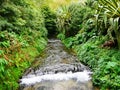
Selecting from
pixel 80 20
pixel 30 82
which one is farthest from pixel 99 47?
pixel 80 20

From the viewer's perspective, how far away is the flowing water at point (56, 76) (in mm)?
7945

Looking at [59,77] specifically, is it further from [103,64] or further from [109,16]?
[109,16]

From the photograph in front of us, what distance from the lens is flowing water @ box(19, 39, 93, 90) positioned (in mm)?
7945

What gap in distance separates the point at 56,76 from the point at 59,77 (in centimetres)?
21

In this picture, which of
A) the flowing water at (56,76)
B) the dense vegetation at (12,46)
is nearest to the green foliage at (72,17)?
the dense vegetation at (12,46)

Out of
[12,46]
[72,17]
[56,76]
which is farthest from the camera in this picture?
[72,17]

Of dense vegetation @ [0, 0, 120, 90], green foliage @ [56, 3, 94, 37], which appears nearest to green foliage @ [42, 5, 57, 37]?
green foliage @ [56, 3, 94, 37]

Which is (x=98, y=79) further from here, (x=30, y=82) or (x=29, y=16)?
(x=29, y=16)

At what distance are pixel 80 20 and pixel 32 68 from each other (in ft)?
29.9

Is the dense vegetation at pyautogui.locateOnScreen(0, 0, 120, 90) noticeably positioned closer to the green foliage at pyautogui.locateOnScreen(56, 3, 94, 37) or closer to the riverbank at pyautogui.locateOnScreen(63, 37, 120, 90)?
the riverbank at pyautogui.locateOnScreen(63, 37, 120, 90)

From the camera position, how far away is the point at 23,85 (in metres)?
8.26

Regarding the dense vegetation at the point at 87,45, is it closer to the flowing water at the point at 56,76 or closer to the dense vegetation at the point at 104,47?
the dense vegetation at the point at 104,47

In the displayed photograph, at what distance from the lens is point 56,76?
911cm

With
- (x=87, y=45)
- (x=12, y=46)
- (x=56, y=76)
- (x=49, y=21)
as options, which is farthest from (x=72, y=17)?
(x=56, y=76)
